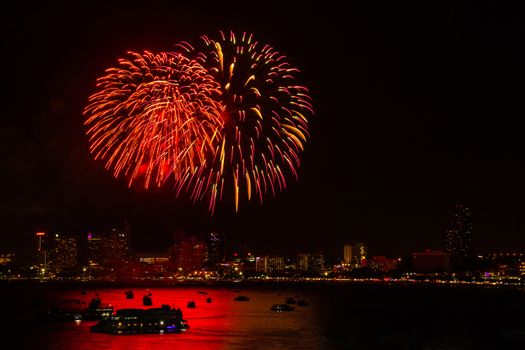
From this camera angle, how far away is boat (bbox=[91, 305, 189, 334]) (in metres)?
48.6

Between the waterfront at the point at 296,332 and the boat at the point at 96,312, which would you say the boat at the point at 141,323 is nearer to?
the waterfront at the point at 296,332

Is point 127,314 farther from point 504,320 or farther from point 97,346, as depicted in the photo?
point 504,320

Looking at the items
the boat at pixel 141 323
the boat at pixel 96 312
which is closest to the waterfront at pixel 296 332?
the boat at pixel 141 323

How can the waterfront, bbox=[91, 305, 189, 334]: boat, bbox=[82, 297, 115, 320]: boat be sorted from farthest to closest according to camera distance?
bbox=[82, 297, 115, 320]: boat, bbox=[91, 305, 189, 334]: boat, the waterfront

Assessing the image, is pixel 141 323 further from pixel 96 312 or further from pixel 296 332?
pixel 96 312

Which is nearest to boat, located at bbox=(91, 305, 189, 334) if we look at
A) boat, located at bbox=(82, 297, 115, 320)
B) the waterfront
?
the waterfront

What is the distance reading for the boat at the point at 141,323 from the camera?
4856 centimetres

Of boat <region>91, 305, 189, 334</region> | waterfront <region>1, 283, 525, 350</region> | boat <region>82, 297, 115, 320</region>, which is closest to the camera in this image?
waterfront <region>1, 283, 525, 350</region>

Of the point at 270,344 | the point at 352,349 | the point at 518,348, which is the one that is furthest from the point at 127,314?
the point at 518,348

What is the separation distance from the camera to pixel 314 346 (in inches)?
1813

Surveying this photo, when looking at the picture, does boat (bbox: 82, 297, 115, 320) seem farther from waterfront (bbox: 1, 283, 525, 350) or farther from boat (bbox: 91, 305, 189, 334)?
boat (bbox: 91, 305, 189, 334)

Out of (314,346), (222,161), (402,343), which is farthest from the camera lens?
(402,343)

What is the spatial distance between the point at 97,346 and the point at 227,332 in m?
13.4

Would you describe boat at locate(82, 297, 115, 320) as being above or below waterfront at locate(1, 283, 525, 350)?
above
